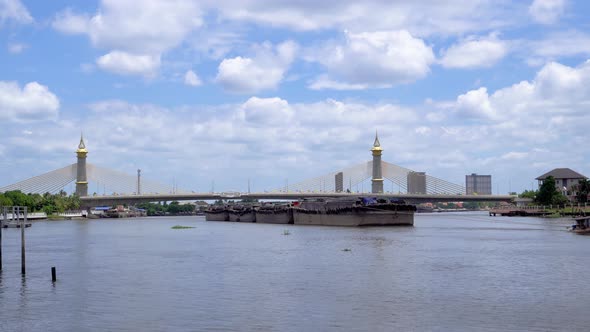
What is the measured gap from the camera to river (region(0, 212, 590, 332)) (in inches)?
1110

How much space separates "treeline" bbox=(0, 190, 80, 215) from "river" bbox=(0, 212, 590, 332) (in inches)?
4552

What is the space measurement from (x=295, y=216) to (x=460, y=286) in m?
97.9

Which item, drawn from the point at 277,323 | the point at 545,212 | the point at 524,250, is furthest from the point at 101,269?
the point at 545,212

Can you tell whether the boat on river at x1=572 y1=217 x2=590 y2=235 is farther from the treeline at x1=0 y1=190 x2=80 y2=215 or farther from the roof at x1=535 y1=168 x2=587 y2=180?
the treeline at x1=0 y1=190 x2=80 y2=215

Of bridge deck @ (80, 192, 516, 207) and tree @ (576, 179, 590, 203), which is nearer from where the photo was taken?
tree @ (576, 179, 590, 203)

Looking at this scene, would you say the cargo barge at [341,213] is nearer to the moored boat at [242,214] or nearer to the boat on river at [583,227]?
the moored boat at [242,214]

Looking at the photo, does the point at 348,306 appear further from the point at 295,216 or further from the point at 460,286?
the point at 295,216

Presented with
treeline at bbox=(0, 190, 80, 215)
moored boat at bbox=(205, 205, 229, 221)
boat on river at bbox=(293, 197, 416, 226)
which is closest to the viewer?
boat on river at bbox=(293, 197, 416, 226)

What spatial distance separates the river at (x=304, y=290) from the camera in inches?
1110

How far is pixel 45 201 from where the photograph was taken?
620ft

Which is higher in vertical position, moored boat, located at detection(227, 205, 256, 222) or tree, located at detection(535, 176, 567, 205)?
tree, located at detection(535, 176, 567, 205)

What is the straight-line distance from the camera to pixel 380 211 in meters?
105

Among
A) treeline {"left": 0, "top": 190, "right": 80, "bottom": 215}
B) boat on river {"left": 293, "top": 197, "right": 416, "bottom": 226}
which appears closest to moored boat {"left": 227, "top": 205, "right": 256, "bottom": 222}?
boat on river {"left": 293, "top": 197, "right": 416, "bottom": 226}

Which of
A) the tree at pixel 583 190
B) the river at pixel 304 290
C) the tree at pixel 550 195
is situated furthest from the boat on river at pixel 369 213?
the tree at pixel 550 195
